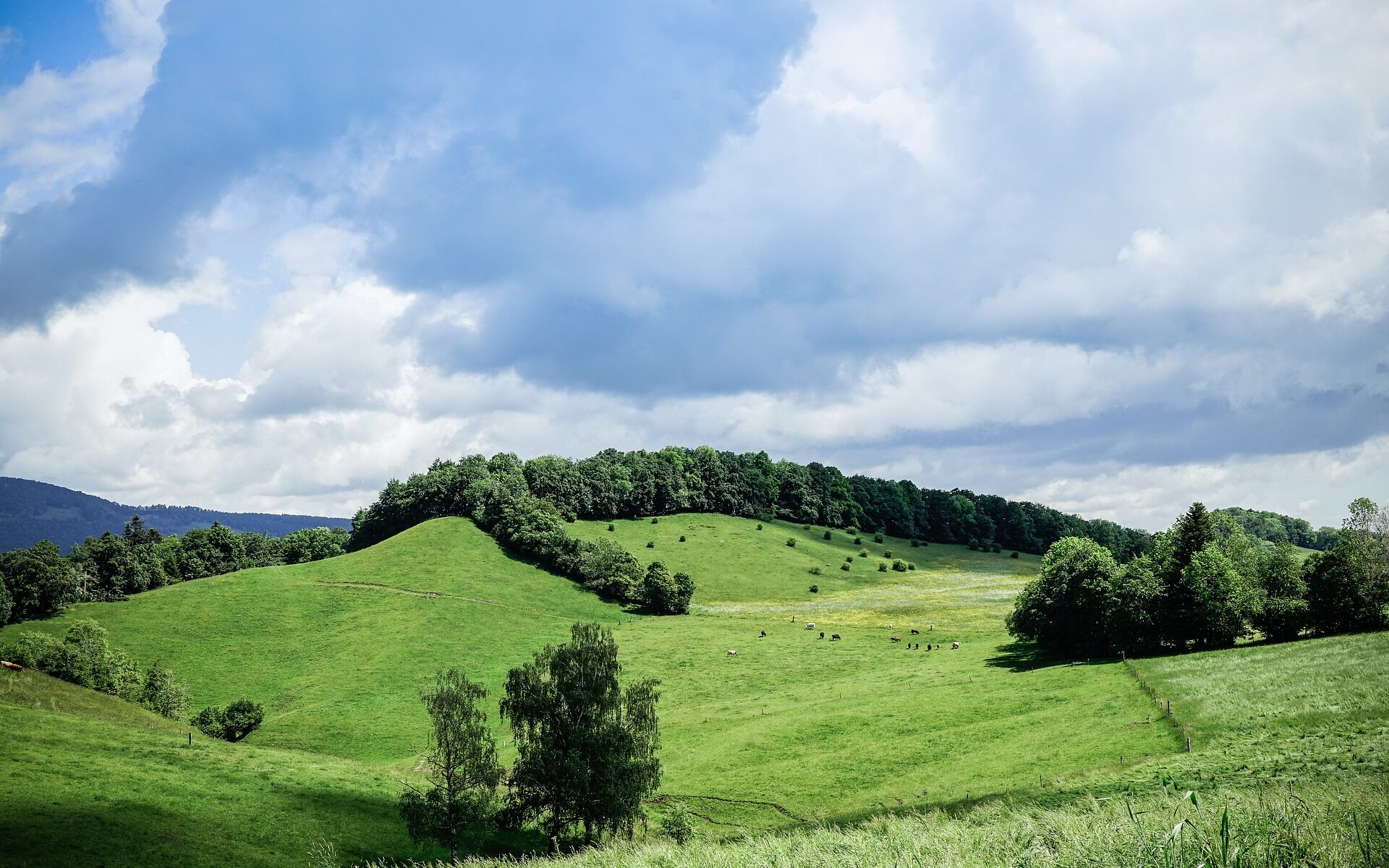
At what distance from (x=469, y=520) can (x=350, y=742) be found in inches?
3225

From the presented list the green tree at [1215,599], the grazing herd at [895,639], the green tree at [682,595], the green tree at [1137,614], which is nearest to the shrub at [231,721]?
the grazing herd at [895,639]

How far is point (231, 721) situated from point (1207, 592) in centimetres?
9590

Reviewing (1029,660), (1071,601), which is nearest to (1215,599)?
(1071,601)

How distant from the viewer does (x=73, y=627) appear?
7431cm

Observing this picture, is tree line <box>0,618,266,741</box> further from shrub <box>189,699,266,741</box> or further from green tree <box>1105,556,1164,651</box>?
green tree <box>1105,556,1164,651</box>

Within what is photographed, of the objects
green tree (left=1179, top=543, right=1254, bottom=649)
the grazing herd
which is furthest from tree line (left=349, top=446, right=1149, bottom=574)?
green tree (left=1179, top=543, right=1254, bottom=649)

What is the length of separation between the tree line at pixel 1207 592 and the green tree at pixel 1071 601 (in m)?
0.11

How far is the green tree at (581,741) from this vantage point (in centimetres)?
4216

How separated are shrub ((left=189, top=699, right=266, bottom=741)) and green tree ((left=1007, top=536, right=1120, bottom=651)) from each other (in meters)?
83.0

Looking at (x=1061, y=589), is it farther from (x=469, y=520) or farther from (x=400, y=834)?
(x=469, y=520)

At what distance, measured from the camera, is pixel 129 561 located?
381 ft

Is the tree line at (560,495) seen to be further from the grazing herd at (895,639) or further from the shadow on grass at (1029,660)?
the shadow on grass at (1029,660)

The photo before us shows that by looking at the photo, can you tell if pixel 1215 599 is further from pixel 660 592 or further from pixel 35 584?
pixel 35 584

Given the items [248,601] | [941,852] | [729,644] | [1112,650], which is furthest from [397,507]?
[941,852]
